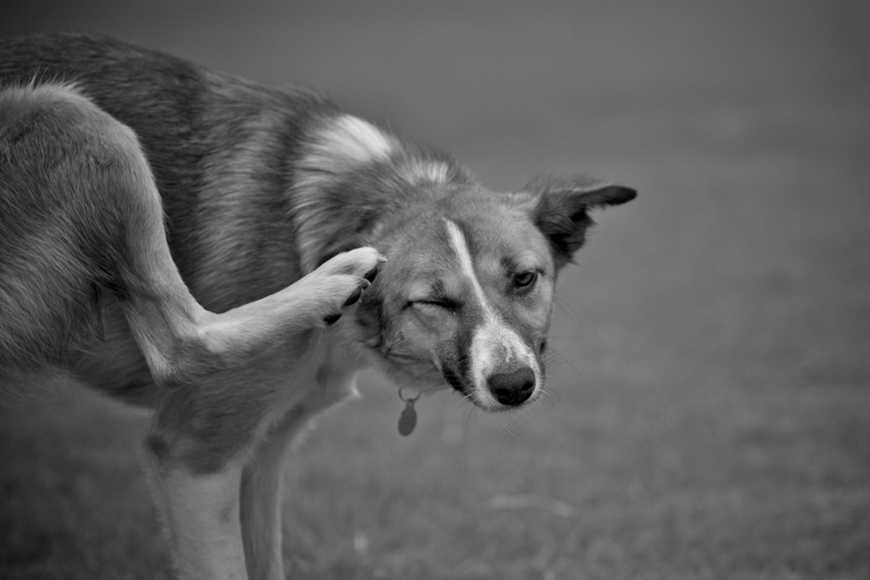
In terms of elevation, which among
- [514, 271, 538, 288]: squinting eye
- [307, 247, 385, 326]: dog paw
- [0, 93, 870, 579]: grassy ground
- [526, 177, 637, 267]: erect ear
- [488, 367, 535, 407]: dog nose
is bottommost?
[0, 93, 870, 579]: grassy ground

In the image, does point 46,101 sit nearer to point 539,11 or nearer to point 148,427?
point 148,427

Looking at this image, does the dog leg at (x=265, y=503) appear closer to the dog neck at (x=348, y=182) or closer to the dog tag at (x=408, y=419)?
the dog tag at (x=408, y=419)

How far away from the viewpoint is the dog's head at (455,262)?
3570 mm

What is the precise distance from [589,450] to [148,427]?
4.62m

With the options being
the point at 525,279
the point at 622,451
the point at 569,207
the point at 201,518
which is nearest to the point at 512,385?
the point at 525,279

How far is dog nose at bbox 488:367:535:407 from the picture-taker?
138 inches

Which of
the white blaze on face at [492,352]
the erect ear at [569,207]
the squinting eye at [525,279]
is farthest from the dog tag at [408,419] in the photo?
the erect ear at [569,207]

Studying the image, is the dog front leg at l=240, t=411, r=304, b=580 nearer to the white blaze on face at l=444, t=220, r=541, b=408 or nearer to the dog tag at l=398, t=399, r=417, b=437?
the dog tag at l=398, t=399, r=417, b=437

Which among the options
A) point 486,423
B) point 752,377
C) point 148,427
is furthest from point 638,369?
point 148,427

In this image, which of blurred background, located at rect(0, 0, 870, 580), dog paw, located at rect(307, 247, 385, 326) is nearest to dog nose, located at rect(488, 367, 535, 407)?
dog paw, located at rect(307, 247, 385, 326)

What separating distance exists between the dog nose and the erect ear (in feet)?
2.40

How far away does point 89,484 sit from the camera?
6598mm

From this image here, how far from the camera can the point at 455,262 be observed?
3.68 metres

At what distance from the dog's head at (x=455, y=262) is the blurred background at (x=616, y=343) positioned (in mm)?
511
